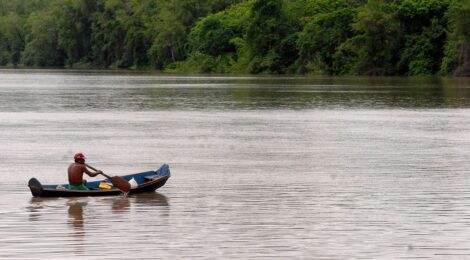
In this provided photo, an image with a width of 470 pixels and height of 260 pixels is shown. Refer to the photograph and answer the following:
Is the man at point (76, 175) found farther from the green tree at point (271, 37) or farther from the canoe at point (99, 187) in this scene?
the green tree at point (271, 37)

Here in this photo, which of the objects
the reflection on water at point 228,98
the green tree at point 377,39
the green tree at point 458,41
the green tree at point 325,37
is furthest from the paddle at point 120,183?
the green tree at point 325,37

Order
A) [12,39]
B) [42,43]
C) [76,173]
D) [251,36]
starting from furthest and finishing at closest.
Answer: [12,39] → [42,43] → [251,36] → [76,173]

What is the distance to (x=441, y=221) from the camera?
1870 cm

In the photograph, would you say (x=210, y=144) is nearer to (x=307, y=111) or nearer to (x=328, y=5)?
(x=307, y=111)

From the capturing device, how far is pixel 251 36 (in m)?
129

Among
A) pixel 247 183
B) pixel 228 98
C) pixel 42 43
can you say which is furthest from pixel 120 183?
pixel 42 43

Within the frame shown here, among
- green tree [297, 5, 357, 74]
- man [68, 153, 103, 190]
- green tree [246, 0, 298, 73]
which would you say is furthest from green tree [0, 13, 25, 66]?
man [68, 153, 103, 190]

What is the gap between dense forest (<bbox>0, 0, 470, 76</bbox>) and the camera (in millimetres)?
112312

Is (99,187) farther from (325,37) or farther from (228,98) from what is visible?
(325,37)

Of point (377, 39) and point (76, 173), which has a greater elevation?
point (377, 39)

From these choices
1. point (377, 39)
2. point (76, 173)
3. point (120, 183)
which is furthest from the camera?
→ point (377, 39)

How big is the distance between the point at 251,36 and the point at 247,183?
105 metres

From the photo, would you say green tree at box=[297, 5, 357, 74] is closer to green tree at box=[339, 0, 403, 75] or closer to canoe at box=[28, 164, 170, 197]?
green tree at box=[339, 0, 403, 75]

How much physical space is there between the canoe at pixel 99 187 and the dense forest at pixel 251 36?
85.4 m
